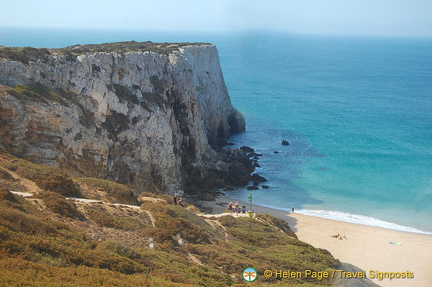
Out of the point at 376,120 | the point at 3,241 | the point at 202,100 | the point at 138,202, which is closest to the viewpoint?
the point at 3,241

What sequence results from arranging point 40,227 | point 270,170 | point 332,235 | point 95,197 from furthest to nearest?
point 270,170 < point 332,235 < point 95,197 < point 40,227

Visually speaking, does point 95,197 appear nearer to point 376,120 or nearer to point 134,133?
point 134,133

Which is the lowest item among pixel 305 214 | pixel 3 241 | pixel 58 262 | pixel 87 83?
pixel 305 214

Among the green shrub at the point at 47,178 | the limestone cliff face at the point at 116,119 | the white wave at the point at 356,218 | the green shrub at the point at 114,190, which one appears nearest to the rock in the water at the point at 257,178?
the limestone cliff face at the point at 116,119

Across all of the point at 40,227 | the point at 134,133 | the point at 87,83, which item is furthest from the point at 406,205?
the point at 40,227

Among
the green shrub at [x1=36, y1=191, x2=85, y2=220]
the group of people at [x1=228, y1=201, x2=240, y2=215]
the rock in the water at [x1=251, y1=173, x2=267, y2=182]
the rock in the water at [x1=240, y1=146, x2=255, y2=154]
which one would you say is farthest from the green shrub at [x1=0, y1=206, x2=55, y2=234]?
the rock in the water at [x1=240, y1=146, x2=255, y2=154]

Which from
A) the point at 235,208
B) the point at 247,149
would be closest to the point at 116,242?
the point at 235,208

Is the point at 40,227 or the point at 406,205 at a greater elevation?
the point at 40,227

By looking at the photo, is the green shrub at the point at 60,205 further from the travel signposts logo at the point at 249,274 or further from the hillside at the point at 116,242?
the travel signposts logo at the point at 249,274

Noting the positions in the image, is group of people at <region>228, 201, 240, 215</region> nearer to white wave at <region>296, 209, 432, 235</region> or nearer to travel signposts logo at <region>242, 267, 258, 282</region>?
travel signposts logo at <region>242, 267, 258, 282</region>
